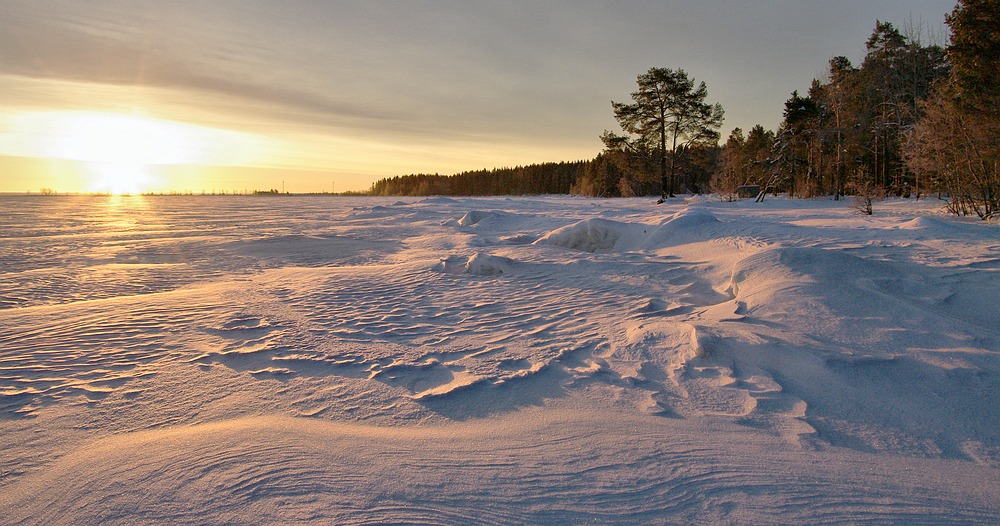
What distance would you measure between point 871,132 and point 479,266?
98.8 ft

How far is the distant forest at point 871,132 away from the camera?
13.0 m

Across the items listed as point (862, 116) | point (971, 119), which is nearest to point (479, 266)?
point (971, 119)

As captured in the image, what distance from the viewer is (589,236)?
10.0 metres

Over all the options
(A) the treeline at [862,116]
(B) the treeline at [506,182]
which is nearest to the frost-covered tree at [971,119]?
(A) the treeline at [862,116]

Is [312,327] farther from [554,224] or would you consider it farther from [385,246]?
[554,224]

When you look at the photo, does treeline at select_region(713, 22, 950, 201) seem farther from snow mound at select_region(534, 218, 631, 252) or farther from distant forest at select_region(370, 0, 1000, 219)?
snow mound at select_region(534, 218, 631, 252)

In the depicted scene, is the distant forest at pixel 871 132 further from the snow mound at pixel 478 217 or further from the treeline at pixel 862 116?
the snow mound at pixel 478 217

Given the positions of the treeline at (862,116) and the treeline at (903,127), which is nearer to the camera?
the treeline at (903,127)

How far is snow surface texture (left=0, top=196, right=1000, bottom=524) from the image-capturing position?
2092mm

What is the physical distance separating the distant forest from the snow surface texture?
364 inches

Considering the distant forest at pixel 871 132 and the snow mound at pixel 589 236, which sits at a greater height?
the distant forest at pixel 871 132

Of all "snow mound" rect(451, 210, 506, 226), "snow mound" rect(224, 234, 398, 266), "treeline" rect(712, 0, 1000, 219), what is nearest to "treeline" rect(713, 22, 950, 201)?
"treeline" rect(712, 0, 1000, 219)

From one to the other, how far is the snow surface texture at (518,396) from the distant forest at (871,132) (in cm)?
925

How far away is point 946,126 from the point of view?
44.4ft
